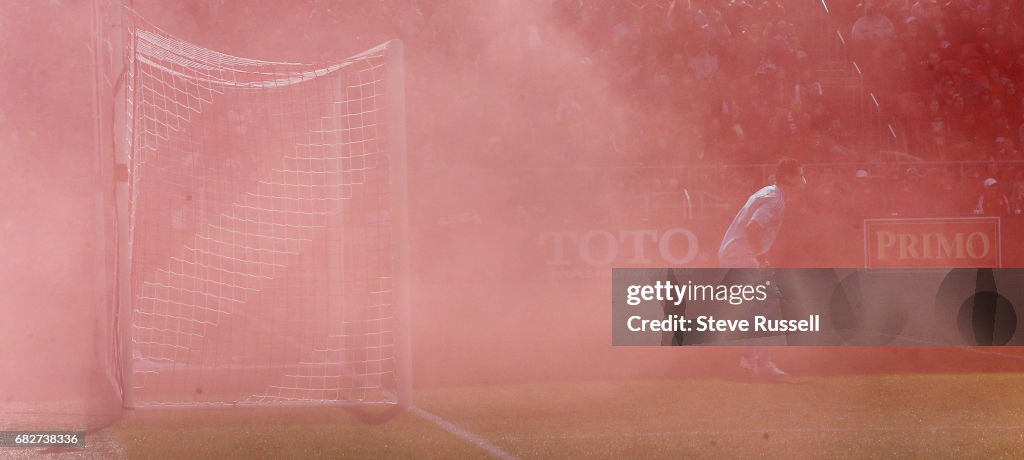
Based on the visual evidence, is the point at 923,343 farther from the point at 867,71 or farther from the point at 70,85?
the point at 70,85

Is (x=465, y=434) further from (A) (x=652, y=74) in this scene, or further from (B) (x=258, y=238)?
(A) (x=652, y=74)

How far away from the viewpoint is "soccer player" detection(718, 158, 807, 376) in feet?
18.4

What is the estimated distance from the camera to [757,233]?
568 cm

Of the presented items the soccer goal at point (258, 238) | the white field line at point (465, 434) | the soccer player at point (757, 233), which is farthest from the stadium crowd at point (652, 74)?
the white field line at point (465, 434)

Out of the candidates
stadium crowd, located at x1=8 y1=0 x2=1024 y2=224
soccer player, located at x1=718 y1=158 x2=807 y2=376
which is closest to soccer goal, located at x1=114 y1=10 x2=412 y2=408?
stadium crowd, located at x1=8 y1=0 x2=1024 y2=224

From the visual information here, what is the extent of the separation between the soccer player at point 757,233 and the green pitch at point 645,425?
338 mm

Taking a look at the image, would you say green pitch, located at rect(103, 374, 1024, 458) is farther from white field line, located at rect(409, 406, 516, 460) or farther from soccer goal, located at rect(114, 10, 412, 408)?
soccer goal, located at rect(114, 10, 412, 408)

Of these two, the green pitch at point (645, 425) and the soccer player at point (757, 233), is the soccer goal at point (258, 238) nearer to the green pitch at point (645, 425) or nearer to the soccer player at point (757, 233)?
the green pitch at point (645, 425)

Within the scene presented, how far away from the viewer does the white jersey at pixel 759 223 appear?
5.66m

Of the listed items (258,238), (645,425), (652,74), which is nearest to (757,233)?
(645,425)

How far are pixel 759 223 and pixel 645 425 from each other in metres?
1.83

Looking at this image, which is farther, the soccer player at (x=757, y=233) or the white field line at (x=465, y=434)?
the soccer player at (x=757, y=233)

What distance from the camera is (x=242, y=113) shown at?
26.5 feet

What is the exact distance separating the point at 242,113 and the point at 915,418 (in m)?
5.42
